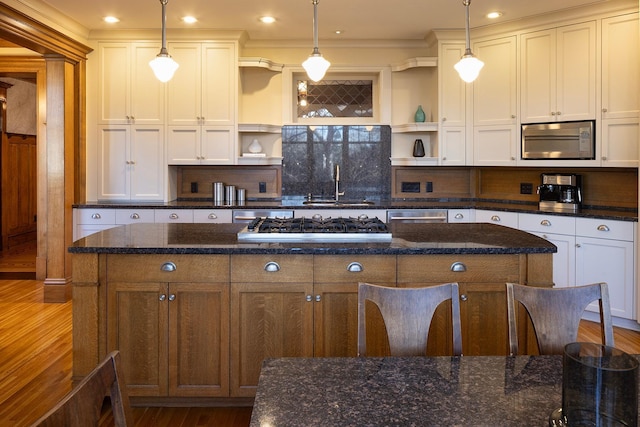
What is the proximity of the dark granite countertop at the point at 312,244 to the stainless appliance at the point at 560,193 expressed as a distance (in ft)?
6.42

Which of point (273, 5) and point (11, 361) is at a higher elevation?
point (273, 5)

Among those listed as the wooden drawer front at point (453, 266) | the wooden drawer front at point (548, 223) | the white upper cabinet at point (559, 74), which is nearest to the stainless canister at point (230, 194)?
the wooden drawer front at point (548, 223)

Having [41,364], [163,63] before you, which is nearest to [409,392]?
[163,63]

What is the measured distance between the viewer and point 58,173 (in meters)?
4.87

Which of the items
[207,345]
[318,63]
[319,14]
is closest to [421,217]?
[319,14]

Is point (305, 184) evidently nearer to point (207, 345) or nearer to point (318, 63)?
point (318, 63)

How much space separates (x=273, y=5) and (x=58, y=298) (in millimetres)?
3314

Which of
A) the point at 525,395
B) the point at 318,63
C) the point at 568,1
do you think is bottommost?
the point at 525,395

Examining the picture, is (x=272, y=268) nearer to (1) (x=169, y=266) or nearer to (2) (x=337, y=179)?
(1) (x=169, y=266)

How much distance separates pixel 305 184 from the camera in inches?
219

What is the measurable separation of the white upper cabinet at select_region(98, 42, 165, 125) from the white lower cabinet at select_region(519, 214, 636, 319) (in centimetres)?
378

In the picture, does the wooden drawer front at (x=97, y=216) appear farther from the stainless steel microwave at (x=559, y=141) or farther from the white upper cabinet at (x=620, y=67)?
the white upper cabinet at (x=620, y=67)

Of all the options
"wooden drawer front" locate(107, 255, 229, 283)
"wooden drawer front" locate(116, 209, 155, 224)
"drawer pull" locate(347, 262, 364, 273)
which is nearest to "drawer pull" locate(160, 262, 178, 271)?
"wooden drawer front" locate(107, 255, 229, 283)

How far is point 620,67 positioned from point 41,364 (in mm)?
4798
